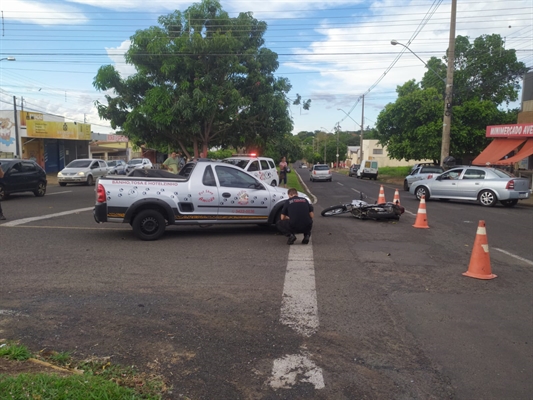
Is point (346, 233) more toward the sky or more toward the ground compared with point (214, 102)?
more toward the ground

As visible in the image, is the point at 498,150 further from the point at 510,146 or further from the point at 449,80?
the point at 449,80

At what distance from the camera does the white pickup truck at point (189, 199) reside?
30.5 feet

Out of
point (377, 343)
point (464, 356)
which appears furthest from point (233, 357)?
point (464, 356)

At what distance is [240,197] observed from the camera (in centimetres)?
1008

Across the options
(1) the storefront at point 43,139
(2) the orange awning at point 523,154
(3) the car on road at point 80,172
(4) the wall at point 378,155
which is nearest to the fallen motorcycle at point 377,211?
(2) the orange awning at point 523,154

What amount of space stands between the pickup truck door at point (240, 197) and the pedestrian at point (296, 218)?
37.6 inches

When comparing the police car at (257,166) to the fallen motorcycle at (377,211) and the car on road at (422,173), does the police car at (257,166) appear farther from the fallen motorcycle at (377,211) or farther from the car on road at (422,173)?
the car on road at (422,173)

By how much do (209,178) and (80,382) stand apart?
6.92m

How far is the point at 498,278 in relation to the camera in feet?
23.6

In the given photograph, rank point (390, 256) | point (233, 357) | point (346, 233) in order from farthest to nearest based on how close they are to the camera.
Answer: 1. point (346, 233)
2. point (390, 256)
3. point (233, 357)

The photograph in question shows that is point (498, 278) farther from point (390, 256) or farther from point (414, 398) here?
point (414, 398)

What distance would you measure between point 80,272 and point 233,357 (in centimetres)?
374

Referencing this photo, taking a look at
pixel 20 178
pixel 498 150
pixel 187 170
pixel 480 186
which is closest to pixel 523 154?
pixel 498 150

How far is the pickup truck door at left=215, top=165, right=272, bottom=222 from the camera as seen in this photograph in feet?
32.9
